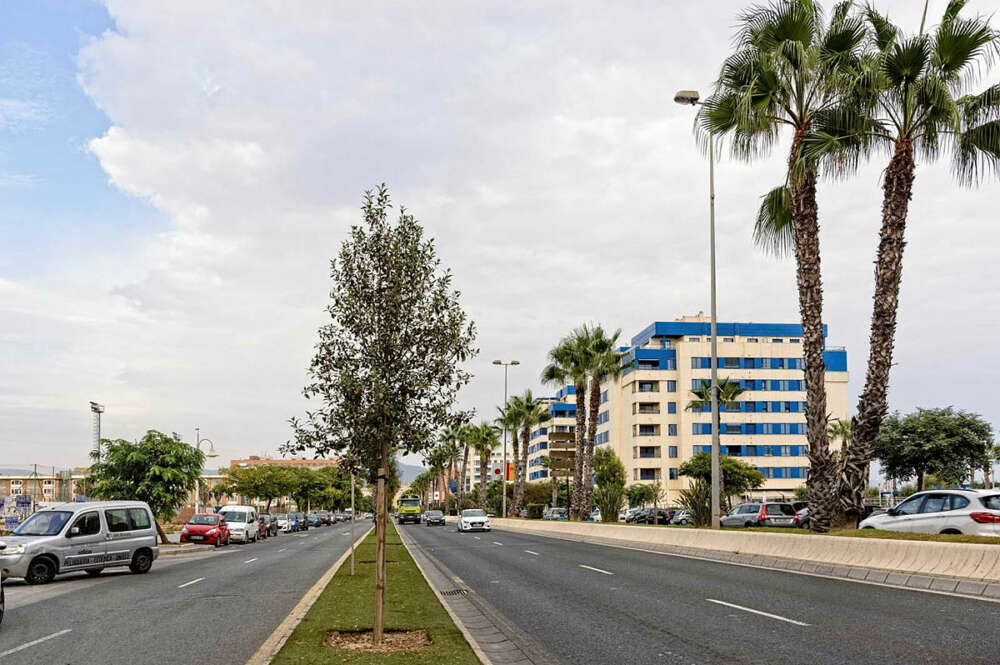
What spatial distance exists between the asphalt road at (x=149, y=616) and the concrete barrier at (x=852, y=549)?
1121cm

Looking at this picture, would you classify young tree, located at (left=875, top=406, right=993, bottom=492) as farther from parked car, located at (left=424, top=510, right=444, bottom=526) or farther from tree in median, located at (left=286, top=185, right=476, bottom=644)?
tree in median, located at (left=286, top=185, right=476, bottom=644)

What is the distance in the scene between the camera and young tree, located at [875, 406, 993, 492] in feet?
180

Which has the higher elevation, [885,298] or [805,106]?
[805,106]

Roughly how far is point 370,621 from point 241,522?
122ft

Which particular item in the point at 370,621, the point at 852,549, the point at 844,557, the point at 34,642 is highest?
the point at 852,549

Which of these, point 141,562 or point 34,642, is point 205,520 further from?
point 34,642

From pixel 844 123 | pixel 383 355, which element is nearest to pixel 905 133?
pixel 844 123

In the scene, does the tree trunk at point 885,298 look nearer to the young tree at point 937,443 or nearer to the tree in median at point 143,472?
the tree in median at point 143,472

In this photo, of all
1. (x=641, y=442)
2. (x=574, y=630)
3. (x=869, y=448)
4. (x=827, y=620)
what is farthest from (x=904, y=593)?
(x=641, y=442)

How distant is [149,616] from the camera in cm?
1382

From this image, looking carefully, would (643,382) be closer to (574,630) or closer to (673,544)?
(673,544)

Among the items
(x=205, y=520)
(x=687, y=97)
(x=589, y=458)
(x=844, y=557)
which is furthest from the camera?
(x=589, y=458)

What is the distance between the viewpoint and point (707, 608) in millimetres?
13383

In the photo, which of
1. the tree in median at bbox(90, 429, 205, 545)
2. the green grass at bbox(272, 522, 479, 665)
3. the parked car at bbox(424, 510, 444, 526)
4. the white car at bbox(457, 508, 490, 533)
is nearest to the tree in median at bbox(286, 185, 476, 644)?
the green grass at bbox(272, 522, 479, 665)
